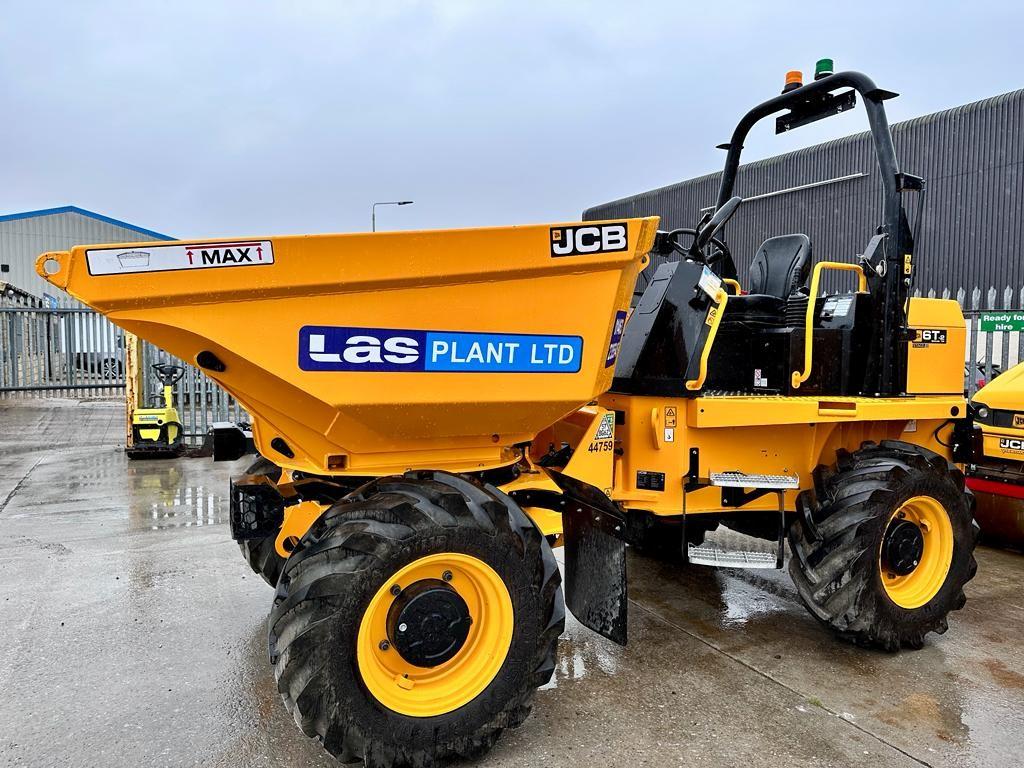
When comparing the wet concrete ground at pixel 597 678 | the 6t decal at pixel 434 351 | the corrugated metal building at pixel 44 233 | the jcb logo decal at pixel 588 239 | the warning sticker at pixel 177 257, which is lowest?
the wet concrete ground at pixel 597 678

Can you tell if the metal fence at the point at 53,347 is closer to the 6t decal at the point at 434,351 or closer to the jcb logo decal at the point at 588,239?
the 6t decal at the point at 434,351

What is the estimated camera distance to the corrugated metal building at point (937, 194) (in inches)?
592

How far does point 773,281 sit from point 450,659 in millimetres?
3000

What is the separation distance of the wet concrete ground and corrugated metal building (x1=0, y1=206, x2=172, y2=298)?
20995mm

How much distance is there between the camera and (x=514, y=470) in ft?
11.1

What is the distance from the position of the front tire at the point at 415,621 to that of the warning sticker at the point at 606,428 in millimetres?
759

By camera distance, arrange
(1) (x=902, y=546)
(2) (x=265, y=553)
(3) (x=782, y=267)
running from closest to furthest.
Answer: (1) (x=902, y=546)
(2) (x=265, y=553)
(3) (x=782, y=267)

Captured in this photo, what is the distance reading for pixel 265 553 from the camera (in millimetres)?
4051

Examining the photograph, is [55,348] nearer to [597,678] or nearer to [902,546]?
[597,678]

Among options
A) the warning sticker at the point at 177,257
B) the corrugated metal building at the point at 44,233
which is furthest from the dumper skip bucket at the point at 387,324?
the corrugated metal building at the point at 44,233

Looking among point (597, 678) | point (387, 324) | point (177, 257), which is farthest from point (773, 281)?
point (177, 257)

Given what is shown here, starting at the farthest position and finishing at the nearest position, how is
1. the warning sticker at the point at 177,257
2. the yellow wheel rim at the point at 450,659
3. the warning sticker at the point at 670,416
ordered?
1. the warning sticker at the point at 670,416
2. the yellow wheel rim at the point at 450,659
3. the warning sticker at the point at 177,257

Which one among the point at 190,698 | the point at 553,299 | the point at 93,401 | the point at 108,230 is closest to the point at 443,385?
the point at 553,299

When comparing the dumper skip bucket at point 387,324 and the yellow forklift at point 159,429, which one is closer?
the dumper skip bucket at point 387,324
